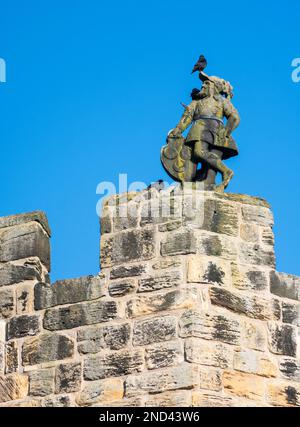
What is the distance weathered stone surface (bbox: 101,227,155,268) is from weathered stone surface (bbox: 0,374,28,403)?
161 cm

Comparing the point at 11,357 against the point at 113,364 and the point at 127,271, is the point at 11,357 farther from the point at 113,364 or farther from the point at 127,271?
the point at 127,271

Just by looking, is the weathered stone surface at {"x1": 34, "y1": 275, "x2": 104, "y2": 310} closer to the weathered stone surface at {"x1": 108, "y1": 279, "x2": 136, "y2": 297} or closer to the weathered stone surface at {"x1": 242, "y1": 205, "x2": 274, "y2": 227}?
the weathered stone surface at {"x1": 108, "y1": 279, "x2": 136, "y2": 297}

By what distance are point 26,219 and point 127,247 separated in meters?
1.48

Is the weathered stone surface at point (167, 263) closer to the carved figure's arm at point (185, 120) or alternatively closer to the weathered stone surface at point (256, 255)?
the weathered stone surface at point (256, 255)

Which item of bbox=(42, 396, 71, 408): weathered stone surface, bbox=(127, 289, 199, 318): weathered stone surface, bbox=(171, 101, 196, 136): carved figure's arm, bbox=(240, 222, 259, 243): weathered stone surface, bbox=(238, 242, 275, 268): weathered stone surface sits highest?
bbox=(171, 101, 196, 136): carved figure's arm

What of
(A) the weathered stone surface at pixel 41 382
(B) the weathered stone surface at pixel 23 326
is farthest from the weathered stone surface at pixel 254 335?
(B) the weathered stone surface at pixel 23 326

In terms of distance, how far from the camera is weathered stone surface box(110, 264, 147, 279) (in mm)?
24203

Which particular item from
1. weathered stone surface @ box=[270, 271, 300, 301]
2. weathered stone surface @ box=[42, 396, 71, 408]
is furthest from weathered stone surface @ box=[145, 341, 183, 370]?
weathered stone surface @ box=[270, 271, 300, 301]

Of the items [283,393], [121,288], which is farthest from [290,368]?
[121,288]

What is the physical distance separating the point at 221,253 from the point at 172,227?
634mm

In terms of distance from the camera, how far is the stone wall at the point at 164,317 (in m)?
23.6

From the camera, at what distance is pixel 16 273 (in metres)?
25.1

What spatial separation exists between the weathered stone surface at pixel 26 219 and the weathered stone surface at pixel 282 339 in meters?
3.01
